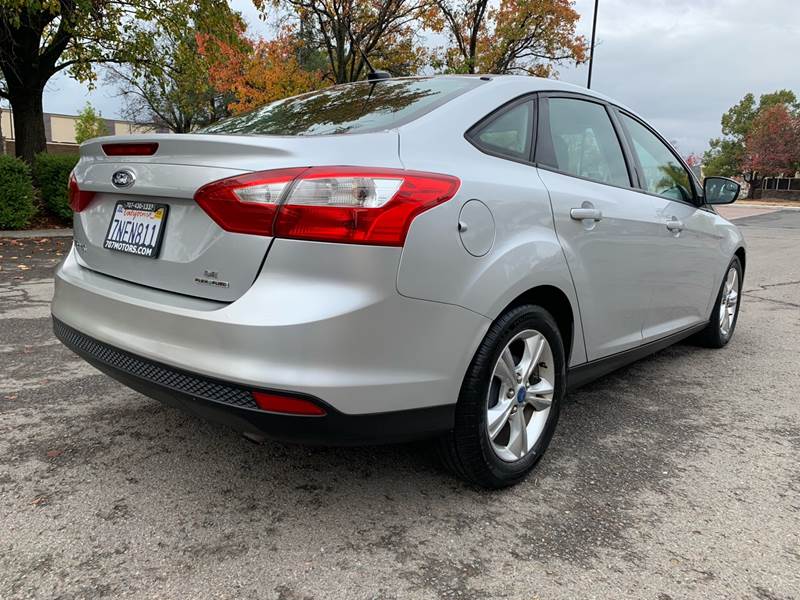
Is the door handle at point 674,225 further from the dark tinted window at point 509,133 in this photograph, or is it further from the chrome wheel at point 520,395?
the chrome wheel at point 520,395

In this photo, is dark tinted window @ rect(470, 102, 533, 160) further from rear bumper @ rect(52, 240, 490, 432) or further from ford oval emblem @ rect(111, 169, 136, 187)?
ford oval emblem @ rect(111, 169, 136, 187)

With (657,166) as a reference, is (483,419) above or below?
below

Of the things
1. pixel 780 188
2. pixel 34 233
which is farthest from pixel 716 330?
pixel 780 188

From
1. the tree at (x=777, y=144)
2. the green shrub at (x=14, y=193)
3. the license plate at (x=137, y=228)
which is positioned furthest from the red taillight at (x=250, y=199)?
the tree at (x=777, y=144)

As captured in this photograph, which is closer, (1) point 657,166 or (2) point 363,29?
(1) point 657,166

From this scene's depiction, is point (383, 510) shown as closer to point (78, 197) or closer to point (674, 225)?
point (78, 197)

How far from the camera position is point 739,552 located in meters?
2.19

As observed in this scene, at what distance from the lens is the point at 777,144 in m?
53.7

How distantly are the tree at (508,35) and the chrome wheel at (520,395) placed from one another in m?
19.5

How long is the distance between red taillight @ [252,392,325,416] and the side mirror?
3.34 meters

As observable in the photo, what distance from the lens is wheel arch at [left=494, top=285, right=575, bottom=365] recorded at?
2.50 metres

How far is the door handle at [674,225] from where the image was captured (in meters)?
3.59

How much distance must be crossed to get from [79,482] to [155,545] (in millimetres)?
613

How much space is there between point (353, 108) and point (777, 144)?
6132 cm
